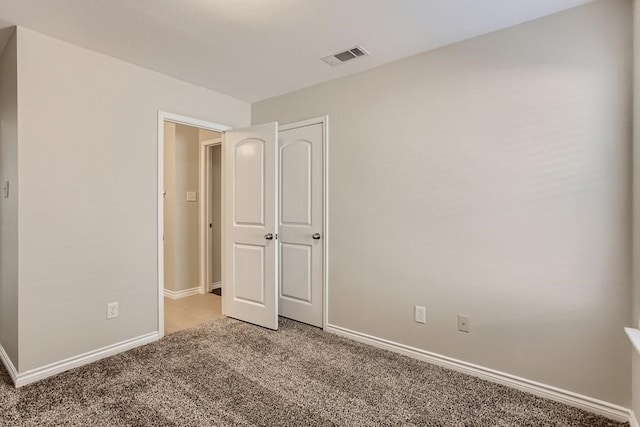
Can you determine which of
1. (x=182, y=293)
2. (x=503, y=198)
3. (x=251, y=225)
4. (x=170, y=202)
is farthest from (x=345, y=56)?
(x=182, y=293)

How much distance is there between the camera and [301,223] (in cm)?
325

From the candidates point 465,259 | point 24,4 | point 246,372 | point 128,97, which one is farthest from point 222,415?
point 24,4

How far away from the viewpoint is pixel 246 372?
7.47 feet

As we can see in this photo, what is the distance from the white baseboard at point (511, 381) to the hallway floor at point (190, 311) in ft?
5.39

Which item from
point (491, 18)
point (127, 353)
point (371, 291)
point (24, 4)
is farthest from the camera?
point (371, 291)

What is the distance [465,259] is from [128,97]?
2932mm

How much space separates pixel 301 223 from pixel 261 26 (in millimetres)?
1774

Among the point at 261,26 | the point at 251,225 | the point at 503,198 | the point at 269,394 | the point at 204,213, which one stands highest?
the point at 261,26

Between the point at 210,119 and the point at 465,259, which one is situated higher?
the point at 210,119

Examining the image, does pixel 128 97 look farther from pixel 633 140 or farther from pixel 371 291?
pixel 633 140

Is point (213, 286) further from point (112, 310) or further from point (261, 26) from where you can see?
point (261, 26)

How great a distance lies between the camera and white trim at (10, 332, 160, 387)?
211cm

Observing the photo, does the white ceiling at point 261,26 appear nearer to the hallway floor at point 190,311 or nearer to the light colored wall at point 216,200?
the light colored wall at point 216,200

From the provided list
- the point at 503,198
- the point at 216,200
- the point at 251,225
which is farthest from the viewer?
the point at 216,200
